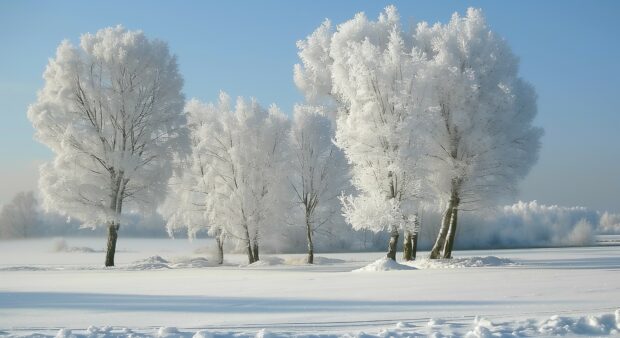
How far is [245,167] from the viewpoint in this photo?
37531mm

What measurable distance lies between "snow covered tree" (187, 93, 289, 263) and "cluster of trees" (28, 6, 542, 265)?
4.40 m

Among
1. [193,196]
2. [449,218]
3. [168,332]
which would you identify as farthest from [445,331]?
[193,196]

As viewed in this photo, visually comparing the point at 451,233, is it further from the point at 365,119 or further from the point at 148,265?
the point at 148,265

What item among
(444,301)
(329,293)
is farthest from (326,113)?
(444,301)

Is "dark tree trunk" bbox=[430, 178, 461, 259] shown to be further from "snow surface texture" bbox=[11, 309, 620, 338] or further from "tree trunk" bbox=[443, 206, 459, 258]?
"snow surface texture" bbox=[11, 309, 620, 338]

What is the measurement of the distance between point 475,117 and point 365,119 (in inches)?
248

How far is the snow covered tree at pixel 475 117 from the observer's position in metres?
28.5

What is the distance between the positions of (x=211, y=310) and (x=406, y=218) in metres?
15.4

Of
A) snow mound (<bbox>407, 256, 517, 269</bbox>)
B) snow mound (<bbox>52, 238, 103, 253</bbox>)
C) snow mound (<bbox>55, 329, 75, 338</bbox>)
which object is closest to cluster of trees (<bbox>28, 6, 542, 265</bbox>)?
snow mound (<bbox>407, 256, 517, 269</bbox>)

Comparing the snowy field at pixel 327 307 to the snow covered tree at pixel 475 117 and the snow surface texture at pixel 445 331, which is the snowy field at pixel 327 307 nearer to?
the snow surface texture at pixel 445 331

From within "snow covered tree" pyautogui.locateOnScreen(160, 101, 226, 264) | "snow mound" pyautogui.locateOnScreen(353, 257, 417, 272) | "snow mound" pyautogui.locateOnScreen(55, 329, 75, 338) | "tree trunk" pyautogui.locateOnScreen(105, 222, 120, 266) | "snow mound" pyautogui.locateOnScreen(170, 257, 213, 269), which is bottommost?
"snow mound" pyautogui.locateOnScreen(55, 329, 75, 338)

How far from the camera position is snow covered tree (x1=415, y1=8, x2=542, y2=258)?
28.5 meters

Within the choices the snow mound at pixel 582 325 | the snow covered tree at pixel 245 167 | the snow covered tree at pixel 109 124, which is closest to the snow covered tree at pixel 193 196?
the snow covered tree at pixel 245 167

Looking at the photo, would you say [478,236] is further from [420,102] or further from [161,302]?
[161,302]
